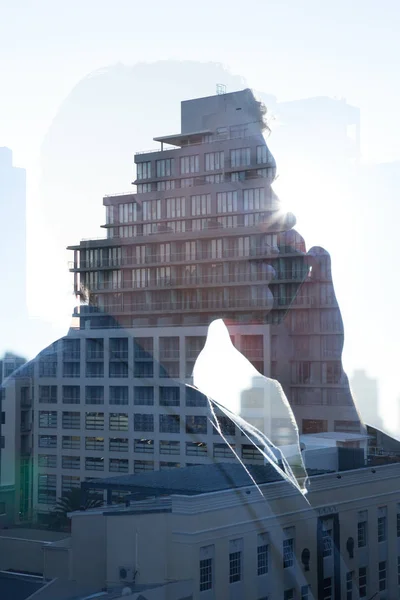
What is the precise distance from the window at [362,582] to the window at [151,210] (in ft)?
3.03

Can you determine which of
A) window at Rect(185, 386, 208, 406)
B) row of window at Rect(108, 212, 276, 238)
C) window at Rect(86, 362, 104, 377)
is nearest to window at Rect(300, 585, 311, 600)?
row of window at Rect(108, 212, 276, 238)

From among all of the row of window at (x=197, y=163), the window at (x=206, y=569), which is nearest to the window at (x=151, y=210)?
the row of window at (x=197, y=163)

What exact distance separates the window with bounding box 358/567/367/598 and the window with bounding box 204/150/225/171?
951 mm

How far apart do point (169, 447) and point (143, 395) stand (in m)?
0.23

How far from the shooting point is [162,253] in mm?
1922

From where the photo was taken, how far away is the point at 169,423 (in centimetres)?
307

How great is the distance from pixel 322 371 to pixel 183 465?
157 cm

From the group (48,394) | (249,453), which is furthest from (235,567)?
→ (48,394)

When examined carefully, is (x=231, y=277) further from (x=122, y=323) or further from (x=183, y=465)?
(x=183, y=465)

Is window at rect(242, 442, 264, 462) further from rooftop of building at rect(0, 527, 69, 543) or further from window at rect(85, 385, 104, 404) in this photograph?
window at rect(85, 385, 104, 404)

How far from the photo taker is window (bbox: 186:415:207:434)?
9.83ft

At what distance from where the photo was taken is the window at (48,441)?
3.19 metres

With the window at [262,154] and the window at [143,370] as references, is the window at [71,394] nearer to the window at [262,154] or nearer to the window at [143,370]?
the window at [143,370]

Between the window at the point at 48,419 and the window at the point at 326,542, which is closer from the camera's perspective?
the window at the point at 326,542
